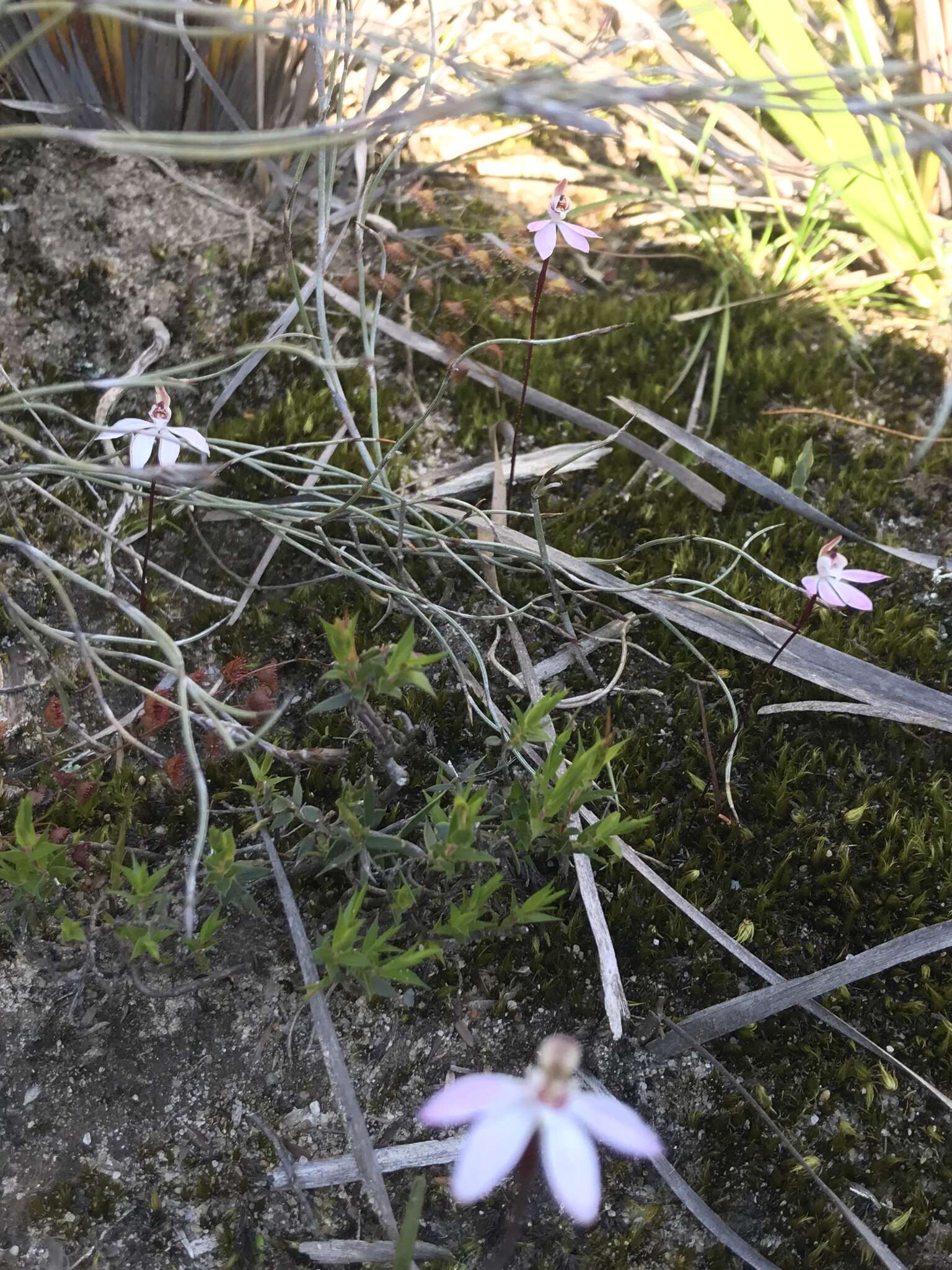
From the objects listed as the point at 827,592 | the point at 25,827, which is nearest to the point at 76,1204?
the point at 25,827

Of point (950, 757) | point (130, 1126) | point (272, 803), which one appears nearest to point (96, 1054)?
point (130, 1126)

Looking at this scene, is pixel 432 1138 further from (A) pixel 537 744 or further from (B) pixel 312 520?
(B) pixel 312 520

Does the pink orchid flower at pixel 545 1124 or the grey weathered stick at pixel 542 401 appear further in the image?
the grey weathered stick at pixel 542 401

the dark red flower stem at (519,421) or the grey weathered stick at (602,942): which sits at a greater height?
the dark red flower stem at (519,421)

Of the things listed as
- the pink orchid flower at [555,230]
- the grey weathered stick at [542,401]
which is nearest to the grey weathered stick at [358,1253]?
the grey weathered stick at [542,401]

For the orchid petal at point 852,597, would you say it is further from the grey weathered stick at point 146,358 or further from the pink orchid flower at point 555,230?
the grey weathered stick at point 146,358
